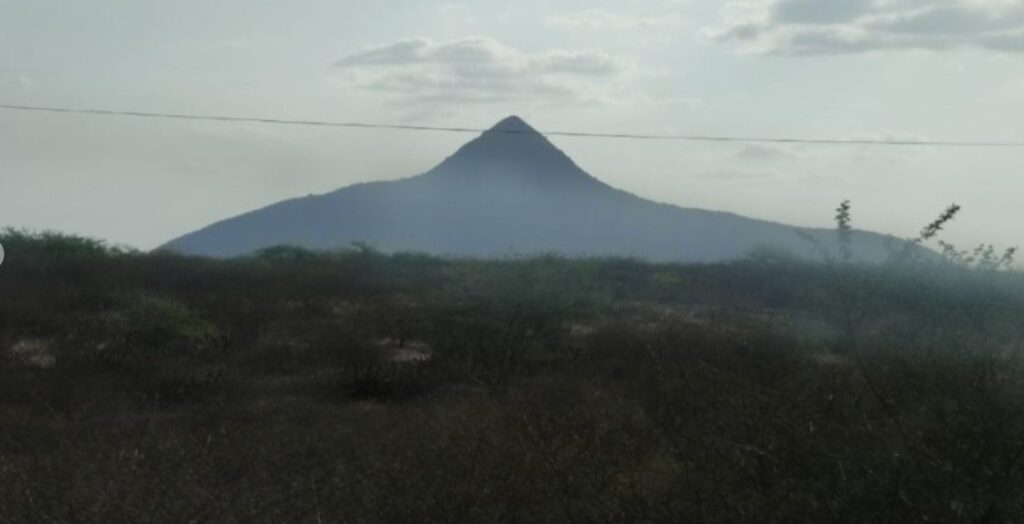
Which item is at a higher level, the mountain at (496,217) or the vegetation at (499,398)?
the vegetation at (499,398)

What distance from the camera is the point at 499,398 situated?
60.6ft

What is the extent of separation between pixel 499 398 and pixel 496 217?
77423mm

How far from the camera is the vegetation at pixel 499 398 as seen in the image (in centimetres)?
852

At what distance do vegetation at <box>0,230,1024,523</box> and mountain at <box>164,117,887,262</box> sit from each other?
52424 mm

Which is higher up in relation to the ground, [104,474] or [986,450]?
[986,450]

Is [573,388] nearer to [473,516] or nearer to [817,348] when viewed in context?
[817,348]

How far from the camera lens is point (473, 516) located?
33.0 ft

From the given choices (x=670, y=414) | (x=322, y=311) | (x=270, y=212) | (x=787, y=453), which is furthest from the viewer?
(x=270, y=212)

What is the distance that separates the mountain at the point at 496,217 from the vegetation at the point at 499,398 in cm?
5242

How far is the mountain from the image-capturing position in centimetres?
8906

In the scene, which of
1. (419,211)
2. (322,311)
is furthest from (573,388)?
(419,211)

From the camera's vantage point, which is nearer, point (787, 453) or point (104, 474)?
point (787, 453)

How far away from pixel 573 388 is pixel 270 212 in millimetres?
87125

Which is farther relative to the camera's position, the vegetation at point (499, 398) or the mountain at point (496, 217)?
the mountain at point (496, 217)
